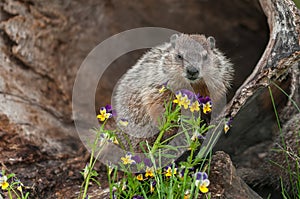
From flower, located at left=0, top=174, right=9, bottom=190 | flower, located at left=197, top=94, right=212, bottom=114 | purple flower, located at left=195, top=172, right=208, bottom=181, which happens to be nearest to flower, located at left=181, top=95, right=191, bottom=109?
flower, located at left=197, top=94, right=212, bottom=114

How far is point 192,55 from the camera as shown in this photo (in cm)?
381

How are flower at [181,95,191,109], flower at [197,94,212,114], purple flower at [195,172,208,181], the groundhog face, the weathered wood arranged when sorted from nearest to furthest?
purple flower at [195,172,208,181] → flower at [181,95,191,109] → flower at [197,94,212,114] → the weathered wood → the groundhog face

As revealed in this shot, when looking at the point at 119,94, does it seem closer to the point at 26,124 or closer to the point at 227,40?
the point at 26,124

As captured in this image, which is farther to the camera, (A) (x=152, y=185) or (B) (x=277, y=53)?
(B) (x=277, y=53)

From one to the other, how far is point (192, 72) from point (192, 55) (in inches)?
8.6

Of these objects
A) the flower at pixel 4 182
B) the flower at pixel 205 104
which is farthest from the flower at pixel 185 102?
the flower at pixel 4 182

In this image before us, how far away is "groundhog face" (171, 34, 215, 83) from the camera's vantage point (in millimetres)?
3666

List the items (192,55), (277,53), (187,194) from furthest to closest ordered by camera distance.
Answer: (192,55), (277,53), (187,194)

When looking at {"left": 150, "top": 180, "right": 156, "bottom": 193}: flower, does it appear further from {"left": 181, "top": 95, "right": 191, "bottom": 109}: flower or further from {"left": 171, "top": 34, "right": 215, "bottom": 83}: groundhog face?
{"left": 171, "top": 34, "right": 215, "bottom": 83}: groundhog face

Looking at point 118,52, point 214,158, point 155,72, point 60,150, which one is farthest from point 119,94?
point 118,52

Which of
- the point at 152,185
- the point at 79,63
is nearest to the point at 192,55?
the point at 152,185

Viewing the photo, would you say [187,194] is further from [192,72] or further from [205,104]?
[192,72]

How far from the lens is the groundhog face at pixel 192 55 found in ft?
12.0

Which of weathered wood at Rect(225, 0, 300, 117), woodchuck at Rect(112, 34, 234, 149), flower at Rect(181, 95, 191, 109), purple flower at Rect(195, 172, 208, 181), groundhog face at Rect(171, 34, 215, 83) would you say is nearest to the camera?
purple flower at Rect(195, 172, 208, 181)
